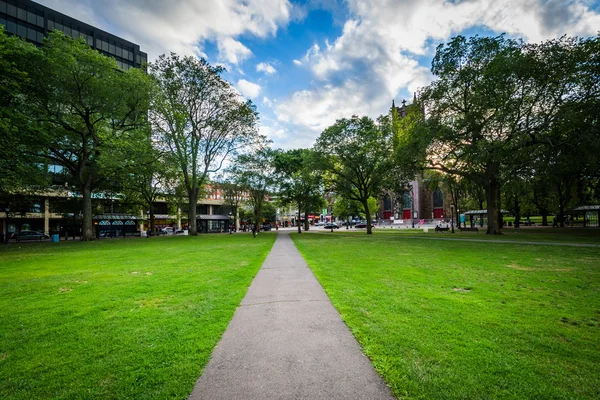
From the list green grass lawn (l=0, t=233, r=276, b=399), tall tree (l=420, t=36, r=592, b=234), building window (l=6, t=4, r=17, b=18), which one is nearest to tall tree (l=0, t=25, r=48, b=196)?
green grass lawn (l=0, t=233, r=276, b=399)

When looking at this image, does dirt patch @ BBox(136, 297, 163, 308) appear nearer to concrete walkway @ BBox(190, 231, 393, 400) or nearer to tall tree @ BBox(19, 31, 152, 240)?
concrete walkway @ BBox(190, 231, 393, 400)

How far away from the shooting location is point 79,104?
25.3 m

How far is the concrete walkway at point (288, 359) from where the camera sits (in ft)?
9.32

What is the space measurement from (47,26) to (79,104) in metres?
44.5

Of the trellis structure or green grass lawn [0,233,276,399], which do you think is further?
the trellis structure

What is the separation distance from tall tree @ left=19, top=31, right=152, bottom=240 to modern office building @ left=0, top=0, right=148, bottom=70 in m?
20.5

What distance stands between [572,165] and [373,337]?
2745 cm

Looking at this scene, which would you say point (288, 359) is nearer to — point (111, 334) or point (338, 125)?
point (111, 334)

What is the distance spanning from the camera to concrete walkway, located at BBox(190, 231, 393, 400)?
284 centimetres

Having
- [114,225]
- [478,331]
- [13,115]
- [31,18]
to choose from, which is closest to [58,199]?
[114,225]

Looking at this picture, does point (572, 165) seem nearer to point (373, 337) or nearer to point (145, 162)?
point (373, 337)

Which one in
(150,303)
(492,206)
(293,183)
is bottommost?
(150,303)

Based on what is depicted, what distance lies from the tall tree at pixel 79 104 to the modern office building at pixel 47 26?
20.5m

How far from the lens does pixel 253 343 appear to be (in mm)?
4000
